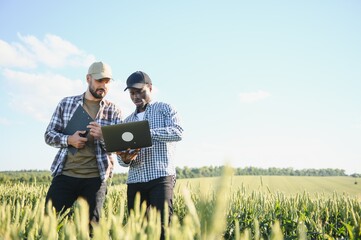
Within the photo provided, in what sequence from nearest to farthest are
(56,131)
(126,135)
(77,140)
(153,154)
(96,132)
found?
(126,135)
(96,132)
(77,140)
(153,154)
(56,131)

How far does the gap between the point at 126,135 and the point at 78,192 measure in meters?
0.95

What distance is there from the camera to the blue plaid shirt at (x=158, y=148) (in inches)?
144

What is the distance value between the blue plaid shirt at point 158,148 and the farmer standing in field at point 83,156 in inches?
11.4

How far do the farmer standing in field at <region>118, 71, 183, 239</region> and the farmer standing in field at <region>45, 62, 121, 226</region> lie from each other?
0.93 feet

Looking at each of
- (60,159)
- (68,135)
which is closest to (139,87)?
(68,135)

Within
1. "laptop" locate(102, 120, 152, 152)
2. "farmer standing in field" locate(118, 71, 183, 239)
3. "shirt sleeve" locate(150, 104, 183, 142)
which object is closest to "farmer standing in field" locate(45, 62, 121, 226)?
"laptop" locate(102, 120, 152, 152)

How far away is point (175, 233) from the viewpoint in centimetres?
50

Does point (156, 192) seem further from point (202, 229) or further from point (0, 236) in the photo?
point (202, 229)

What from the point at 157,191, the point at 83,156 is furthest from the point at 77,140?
the point at 157,191

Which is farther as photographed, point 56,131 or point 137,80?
point 56,131

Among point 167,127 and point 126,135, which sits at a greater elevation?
point 167,127

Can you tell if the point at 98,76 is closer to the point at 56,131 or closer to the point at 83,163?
→ the point at 56,131

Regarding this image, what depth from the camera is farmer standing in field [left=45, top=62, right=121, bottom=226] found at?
3680 millimetres

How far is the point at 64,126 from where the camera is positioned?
4.08 metres
